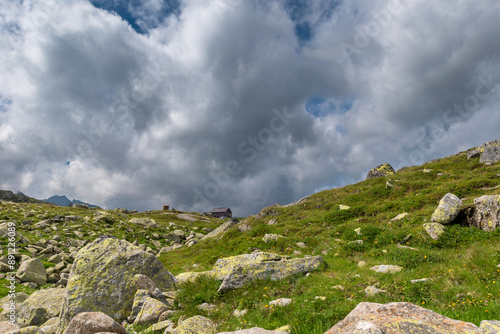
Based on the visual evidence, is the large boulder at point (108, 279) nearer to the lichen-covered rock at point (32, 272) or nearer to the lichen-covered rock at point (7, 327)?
Result: the lichen-covered rock at point (7, 327)

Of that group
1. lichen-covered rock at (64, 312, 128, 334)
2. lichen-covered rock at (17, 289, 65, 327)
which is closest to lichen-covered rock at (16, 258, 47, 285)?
lichen-covered rock at (17, 289, 65, 327)

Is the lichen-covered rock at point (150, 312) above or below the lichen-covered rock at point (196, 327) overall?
above

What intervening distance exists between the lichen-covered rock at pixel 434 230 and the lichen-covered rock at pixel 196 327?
538 inches

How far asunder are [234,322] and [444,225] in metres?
14.6

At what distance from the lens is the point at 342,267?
43.7 ft

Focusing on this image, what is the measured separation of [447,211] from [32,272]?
3310 cm

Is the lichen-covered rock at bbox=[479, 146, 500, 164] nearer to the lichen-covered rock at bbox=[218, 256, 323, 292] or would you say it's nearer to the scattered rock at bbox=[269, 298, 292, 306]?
the lichen-covered rock at bbox=[218, 256, 323, 292]

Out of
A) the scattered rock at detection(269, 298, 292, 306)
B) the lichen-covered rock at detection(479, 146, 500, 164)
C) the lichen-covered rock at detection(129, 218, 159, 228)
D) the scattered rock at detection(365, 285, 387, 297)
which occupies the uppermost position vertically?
the lichen-covered rock at detection(129, 218, 159, 228)

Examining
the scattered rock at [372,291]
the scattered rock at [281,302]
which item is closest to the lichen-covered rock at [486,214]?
the scattered rock at [372,291]

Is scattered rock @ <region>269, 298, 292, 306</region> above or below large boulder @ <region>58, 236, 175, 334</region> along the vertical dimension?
below

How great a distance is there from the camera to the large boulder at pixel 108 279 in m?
11.1

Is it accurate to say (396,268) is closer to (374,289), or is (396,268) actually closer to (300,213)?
(374,289)

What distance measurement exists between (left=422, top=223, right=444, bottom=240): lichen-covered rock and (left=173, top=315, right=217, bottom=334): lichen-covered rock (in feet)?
44.9

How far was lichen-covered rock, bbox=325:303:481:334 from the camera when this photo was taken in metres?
4.53
